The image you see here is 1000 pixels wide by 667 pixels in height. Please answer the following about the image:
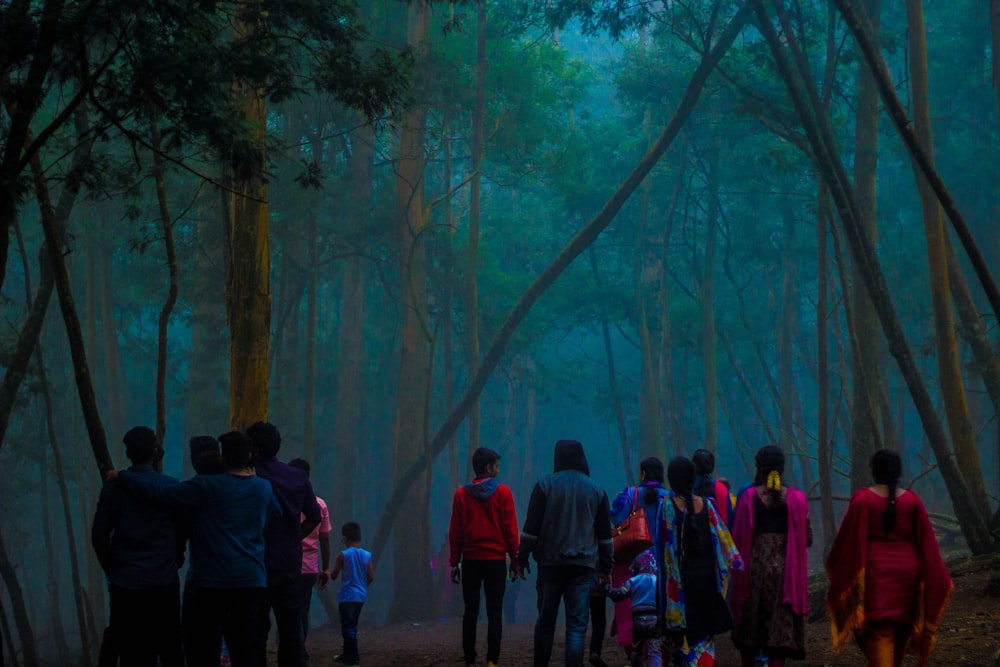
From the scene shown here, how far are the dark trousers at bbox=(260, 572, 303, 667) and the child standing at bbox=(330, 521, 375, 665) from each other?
237cm

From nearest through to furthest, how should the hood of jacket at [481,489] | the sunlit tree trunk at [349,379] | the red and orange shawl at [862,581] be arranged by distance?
the red and orange shawl at [862,581] < the hood of jacket at [481,489] < the sunlit tree trunk at [349,379]

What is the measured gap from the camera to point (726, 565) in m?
6.73

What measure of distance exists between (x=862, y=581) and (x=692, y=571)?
49.4 inches

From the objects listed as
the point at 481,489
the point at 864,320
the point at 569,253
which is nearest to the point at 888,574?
the point at 481,489

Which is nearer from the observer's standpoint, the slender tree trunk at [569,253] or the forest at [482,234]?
the forest at [482,234]

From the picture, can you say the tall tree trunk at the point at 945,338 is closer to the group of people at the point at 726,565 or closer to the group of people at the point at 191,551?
the group of people at the point at 726,565

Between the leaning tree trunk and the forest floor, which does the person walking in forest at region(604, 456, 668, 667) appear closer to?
the forest floor

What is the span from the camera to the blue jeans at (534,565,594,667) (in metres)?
7.12

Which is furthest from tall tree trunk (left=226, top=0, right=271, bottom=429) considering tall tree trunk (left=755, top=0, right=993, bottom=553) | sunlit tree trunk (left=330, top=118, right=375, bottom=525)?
sunlit tree trunk (left=330, top=118, right=375, bottom=525)

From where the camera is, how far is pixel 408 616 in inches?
824

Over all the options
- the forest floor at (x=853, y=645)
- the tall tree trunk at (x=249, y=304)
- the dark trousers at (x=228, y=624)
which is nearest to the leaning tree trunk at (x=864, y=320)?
the forest floor at (x=853, y=645)

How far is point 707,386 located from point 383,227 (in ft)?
27.4

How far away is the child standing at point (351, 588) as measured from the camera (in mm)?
9289

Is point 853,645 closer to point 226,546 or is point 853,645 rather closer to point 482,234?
point 226,546
